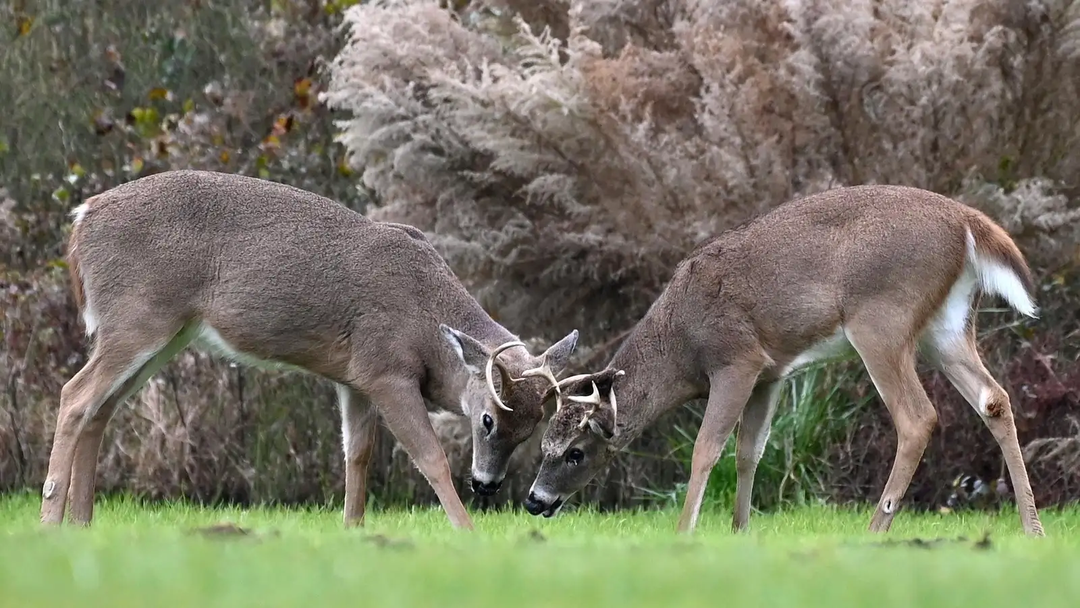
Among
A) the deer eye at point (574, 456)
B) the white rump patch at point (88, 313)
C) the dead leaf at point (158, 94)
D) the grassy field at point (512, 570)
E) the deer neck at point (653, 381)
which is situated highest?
the grassy field at point (512, 570)

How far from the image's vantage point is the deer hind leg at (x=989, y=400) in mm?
8148

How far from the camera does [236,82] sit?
13.8 meters

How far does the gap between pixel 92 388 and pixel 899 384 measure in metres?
3.99

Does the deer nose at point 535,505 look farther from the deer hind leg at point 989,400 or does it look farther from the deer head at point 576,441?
the deer hind leg at point 989,400

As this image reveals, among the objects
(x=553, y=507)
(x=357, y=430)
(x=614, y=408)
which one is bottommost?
(x=553, y=507)

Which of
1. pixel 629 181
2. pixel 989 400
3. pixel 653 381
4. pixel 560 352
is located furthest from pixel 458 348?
pixel 629 181

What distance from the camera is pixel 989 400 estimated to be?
8.45 m

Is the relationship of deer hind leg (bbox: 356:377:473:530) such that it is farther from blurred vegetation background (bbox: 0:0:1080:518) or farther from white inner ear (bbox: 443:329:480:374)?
blurred vegetation background (bbox: 0:0:1080:518)

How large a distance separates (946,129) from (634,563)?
6.59 metres

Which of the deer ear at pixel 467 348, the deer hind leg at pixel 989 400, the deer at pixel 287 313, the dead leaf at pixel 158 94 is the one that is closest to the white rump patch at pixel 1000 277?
the deer hind leg at pixel 989 400

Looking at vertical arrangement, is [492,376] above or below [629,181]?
below

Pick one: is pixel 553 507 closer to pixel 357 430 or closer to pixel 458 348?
pixel 357 430

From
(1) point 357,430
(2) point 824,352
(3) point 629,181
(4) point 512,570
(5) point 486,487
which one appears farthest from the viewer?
(3) point 629,181

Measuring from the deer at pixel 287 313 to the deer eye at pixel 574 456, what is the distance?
1.72 feet
